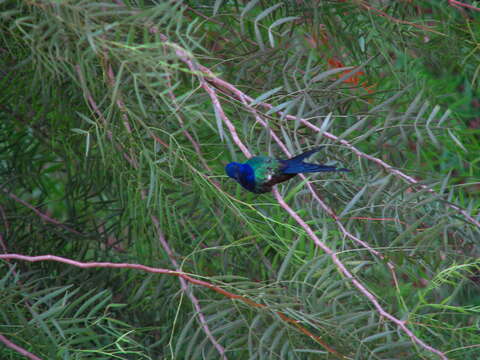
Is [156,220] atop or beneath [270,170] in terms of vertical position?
beneath

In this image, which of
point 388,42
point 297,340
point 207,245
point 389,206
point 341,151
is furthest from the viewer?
point 388,42

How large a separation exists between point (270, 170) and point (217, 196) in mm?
117

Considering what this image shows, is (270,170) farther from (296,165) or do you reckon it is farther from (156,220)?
(156,220)

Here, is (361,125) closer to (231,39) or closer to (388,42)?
(388,42)

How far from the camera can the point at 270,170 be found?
4.06 feet

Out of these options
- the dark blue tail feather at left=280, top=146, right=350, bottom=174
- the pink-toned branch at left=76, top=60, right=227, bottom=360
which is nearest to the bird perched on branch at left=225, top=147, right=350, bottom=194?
the dark blue tail feather at left=280, top=146, right=350, bottom=174

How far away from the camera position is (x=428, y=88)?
5.73 feet

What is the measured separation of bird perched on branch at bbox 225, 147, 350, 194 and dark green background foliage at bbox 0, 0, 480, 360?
38 mm

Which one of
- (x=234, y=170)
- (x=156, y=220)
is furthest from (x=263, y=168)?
(x=156, y=220)

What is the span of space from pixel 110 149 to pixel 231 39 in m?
0.63

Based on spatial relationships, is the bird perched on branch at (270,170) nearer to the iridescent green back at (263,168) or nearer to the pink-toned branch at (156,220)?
the iridescent green back at (263,168)

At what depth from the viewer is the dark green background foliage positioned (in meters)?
1.04

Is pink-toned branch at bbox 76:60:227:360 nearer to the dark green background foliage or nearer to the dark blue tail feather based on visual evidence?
the dark green background foliage

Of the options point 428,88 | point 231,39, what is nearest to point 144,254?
point 231,39
